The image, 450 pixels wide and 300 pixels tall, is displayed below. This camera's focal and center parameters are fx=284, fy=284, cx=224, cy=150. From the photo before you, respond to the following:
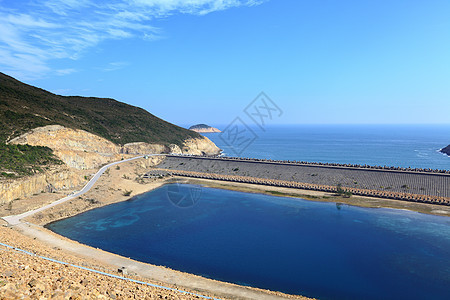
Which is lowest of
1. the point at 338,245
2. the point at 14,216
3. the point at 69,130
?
the point at 338,245

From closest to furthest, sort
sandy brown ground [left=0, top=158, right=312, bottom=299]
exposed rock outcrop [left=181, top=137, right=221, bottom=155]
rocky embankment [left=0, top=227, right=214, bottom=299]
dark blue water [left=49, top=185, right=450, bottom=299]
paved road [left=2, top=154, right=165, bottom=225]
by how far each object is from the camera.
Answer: rocky embankment [left=0, top=227, right=214, bottom=299] < sandy brown ground [left=0, top=158, right=312, bottom=299] < dark blue water [left=49, top=185, right=450, bottom=299] < paved road [left=2, top=154, right=165, bottom=225] < exposed rock outcrop [left=181, top=137, right=221, bottom=155]

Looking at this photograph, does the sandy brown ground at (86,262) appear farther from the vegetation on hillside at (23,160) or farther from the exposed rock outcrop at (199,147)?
the exposed rock outcrop at (199,147)

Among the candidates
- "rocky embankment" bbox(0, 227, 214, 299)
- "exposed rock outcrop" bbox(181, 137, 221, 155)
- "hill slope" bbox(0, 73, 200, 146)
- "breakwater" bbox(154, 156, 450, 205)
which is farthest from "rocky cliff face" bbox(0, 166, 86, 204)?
"exposed rock outcrop" bbox(181, 137, 221, 155)

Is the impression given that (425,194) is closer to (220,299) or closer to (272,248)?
(272,248)

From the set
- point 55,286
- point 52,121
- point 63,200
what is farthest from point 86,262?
point 52,121

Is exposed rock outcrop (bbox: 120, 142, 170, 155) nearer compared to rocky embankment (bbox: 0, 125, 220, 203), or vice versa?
rocky embankment (bbox: 0, 125, 220, 203)

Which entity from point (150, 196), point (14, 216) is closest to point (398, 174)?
point (150, 196)

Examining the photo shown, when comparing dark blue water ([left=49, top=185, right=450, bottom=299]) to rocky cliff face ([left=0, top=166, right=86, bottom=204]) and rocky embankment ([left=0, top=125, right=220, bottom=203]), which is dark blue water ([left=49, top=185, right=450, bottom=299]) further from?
rocky embankment ([left=0, top=125, right=220, bottom=203])
